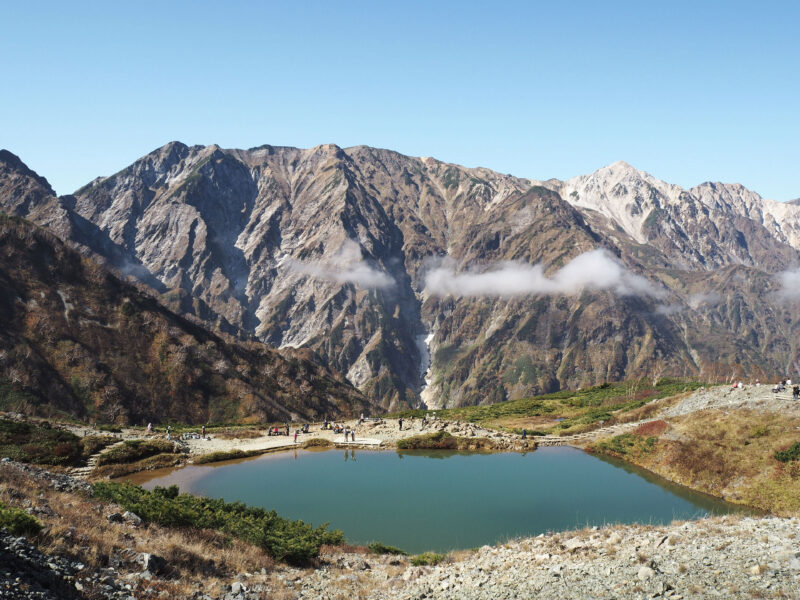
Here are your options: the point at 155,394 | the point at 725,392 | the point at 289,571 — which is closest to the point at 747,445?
the point at 725,392

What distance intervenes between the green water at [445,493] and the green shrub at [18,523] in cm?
2282

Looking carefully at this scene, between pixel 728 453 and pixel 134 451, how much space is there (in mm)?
65260

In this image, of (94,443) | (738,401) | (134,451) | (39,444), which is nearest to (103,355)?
(94,443)

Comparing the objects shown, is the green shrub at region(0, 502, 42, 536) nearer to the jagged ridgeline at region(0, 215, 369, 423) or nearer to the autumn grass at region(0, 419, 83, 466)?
the autumn grass at region(0, 419, 83, 466)

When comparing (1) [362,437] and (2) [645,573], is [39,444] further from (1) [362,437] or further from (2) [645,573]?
(2) [645,573]

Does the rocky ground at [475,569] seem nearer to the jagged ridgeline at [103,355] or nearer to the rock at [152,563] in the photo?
the rock at [152,563]

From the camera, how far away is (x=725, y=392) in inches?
2876

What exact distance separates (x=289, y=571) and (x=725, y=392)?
71.0m

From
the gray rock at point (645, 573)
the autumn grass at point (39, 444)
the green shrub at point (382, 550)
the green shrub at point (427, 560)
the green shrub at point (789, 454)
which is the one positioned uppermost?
the gray rock at point (645, 573)

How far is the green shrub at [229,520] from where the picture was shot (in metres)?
25.7

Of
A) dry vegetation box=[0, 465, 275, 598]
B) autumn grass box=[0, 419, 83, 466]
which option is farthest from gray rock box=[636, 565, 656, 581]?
autumn grass box=[0, 419, 83, 466]

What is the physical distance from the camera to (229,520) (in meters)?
28.9

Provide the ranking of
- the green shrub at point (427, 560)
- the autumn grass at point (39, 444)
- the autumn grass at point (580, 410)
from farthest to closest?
1. the autumn grass at point (580, 410)
2. the autumn grass at point (39, 444)
3. the green shrub at point (427, 560)

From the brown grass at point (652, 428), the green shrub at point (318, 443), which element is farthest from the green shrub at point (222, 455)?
the brown grass at point (652, 428)
